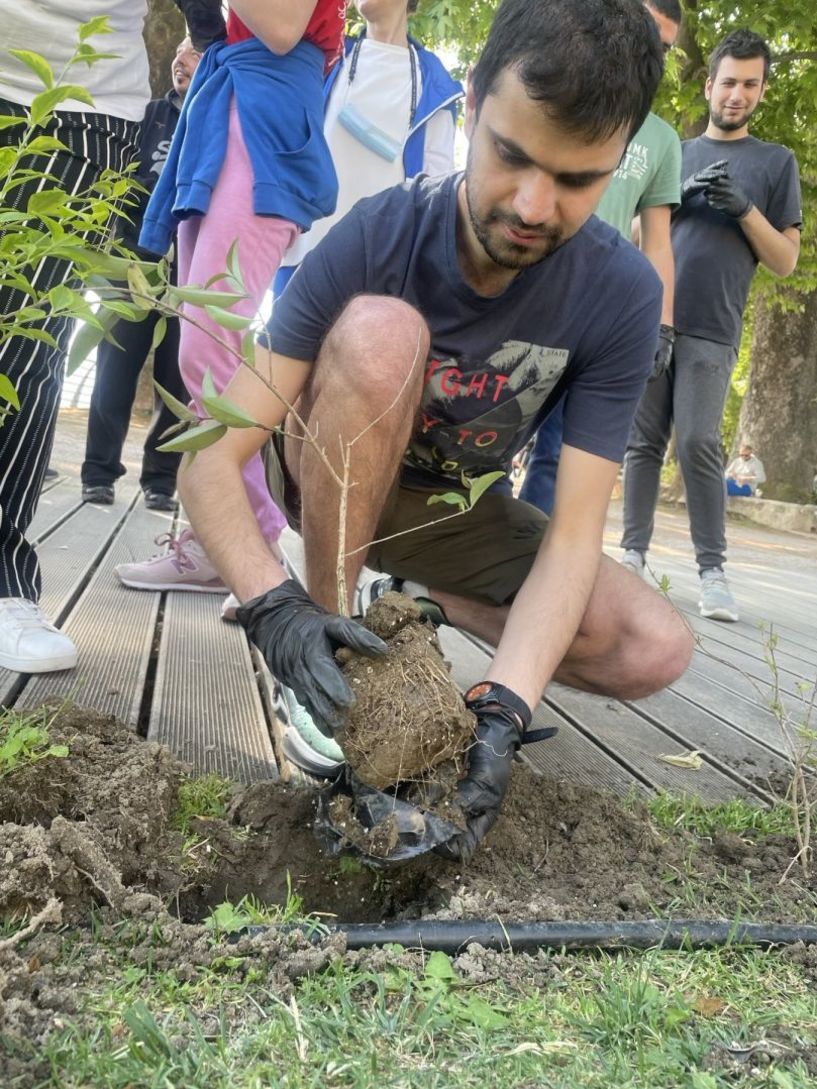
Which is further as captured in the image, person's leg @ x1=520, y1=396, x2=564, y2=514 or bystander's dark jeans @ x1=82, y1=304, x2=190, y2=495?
bystander's dark jeans @ x1=82, y1=304, x2=190, y2=495

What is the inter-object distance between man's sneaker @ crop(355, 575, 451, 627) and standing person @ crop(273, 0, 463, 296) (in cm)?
111

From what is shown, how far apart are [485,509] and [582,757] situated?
24.0 inches

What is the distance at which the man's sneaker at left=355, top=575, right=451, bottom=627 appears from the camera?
224cm

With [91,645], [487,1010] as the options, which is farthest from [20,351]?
[487,1010]

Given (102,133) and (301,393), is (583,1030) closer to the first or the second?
(301,393)

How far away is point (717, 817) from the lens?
1781 mm

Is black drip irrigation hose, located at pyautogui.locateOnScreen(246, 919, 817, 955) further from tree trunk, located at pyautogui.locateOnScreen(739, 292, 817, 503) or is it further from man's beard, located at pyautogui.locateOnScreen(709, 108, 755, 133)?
tree trunk, located at pyautogui.locateOnScreen(739, 292, 817, 503)

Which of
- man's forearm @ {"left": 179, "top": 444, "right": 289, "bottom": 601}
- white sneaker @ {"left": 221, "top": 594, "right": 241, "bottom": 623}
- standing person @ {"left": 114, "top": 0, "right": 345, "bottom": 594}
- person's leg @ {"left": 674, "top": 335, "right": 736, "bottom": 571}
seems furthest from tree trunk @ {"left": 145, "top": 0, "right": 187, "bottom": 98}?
man's forearm @ {"left": 179, "top": 444, "right": 289, "bottom": 601}

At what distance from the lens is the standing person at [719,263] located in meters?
4.06

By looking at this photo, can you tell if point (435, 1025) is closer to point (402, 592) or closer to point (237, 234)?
point (402, 592)

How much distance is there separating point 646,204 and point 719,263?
0.61 meters

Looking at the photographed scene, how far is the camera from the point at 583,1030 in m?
1.08

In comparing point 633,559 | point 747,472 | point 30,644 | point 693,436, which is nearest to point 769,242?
point 693,436

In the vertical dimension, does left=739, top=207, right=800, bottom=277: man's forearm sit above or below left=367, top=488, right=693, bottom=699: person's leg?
above
